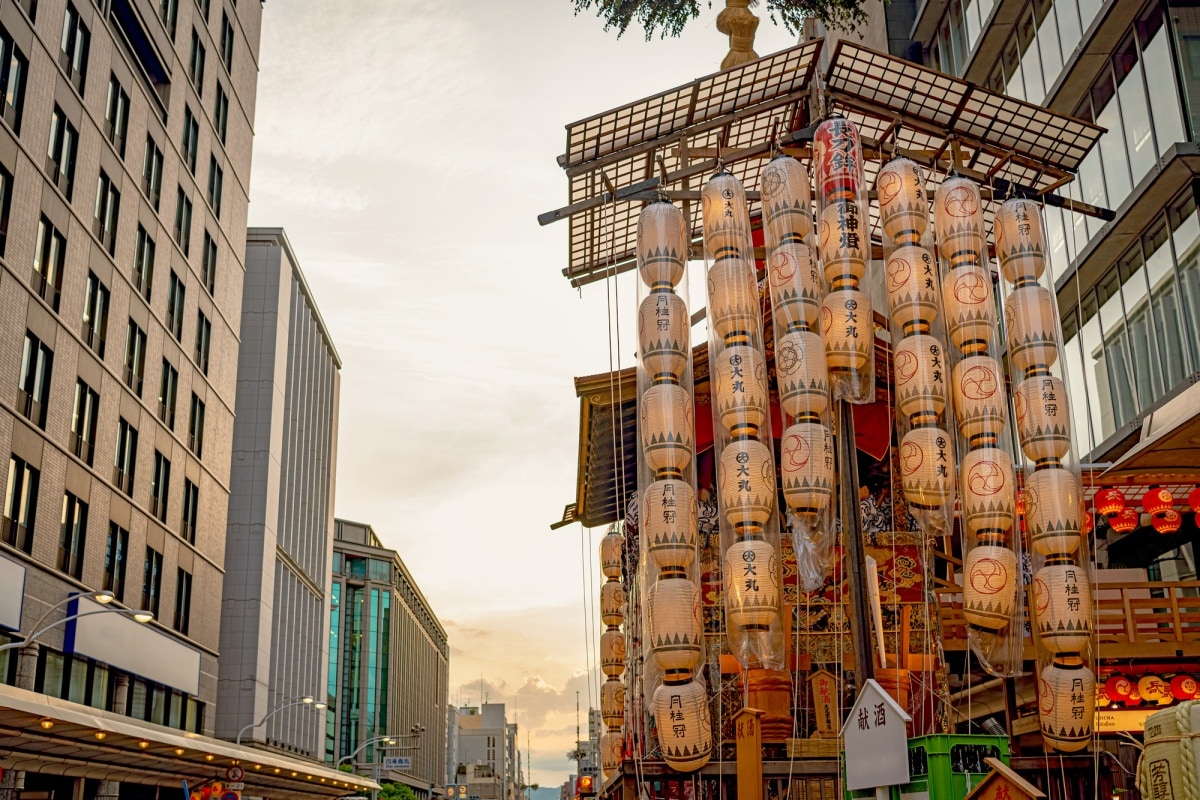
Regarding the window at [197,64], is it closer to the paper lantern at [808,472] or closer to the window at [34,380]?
the window at [34,380]

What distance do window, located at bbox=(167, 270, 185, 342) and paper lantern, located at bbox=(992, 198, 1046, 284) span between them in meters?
30.9

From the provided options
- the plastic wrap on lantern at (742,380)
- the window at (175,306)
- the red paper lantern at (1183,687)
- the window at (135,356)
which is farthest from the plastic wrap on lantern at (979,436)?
the window at (175,306)

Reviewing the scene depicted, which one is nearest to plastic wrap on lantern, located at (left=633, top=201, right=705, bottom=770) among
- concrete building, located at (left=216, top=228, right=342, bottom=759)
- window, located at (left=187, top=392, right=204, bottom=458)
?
window, located at (left=187, top=392, right=204, bottom=458)

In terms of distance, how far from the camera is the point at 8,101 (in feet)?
88.1

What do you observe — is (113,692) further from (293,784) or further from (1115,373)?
(1115,373)

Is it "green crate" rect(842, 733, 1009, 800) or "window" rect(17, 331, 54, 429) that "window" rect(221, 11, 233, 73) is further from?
"green crate" rect(842, 733, 1009, 800)

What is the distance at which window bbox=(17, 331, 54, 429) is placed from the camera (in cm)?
2752

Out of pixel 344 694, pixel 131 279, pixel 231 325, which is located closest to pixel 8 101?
pixel 131 279

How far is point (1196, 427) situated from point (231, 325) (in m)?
38.8

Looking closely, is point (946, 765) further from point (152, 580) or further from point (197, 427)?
point (197, 427)

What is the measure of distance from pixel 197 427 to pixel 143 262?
25.6ft

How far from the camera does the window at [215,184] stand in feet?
146

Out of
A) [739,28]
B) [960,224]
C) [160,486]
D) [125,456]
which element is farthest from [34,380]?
[960,224]

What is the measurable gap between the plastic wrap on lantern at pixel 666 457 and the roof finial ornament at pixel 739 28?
9.21m
